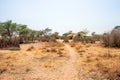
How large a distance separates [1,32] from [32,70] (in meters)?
31.8

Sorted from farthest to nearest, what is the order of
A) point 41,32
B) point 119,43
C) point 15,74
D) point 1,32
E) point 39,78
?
point 41,32, point 1,32, point 119,43, point 15,74, point 39,78

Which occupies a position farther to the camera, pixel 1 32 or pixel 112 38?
pixel 1 32

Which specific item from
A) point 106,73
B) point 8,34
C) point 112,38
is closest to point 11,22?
point 8,34

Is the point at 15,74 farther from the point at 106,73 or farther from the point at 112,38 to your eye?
the point at 112,38

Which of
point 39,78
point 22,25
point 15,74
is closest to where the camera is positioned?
point 39,78

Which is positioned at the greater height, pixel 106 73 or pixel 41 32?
pixel 41 32

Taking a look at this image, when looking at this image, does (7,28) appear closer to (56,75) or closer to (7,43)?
(7,43)

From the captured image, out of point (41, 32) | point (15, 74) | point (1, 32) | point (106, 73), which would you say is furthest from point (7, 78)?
point (41, 32)

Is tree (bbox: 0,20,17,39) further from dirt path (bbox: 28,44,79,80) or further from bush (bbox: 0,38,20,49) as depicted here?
dirt path (bbox: 28,44,79,80)

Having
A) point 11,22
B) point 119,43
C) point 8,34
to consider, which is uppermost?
point 11,22

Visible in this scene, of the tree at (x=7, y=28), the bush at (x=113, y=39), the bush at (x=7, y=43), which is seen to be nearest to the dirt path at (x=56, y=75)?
the bush at (x=113, y=39)

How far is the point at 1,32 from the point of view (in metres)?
37.7

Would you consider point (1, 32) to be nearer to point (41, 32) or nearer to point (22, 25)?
point (22, 25)

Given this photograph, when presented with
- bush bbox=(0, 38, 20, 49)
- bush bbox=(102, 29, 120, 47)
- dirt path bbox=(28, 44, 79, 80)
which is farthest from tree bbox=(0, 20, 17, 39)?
dirt path bbox=(28, 44, 79, 80)
